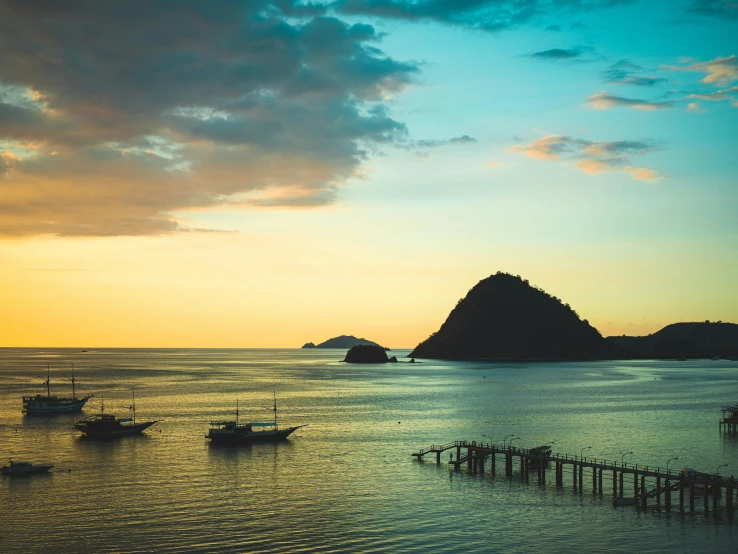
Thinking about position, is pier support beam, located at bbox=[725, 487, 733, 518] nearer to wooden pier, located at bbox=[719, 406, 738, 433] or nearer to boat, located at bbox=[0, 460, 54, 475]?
wooden pier, located at bbox=[719, 406, 738, 433]

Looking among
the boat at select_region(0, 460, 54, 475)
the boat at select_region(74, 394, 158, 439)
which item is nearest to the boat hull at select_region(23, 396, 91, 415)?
the boat at select_region(74, 394, 158, 439)

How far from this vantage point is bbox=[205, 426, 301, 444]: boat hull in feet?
296

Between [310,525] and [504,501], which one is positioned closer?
[310,525]

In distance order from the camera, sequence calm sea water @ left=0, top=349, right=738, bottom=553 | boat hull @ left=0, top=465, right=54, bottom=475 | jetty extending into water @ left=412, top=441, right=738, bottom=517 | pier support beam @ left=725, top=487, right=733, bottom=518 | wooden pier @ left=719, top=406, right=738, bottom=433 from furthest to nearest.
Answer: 1. wooden pier @ left=719, top=406, right=738, bottom=433
2. boat hull @ left=0, top=465, right=54, bottom=475
3. jetty extending into water @ left=412, top=441, right=738, bottom=517
4. pier support beam @ left=725, top=487, right=733, bottom=518
5. calm sea water @ left=0, top=349, right=738, bottom=553

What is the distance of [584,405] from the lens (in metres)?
137

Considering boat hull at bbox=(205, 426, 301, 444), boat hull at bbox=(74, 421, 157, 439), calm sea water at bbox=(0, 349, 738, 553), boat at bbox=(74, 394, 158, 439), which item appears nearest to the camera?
calm sea water at bbox=(0, 349, 738, 553)

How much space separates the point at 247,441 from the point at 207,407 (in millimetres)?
47098

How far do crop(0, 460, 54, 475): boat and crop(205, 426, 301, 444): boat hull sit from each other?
2338 centimetres

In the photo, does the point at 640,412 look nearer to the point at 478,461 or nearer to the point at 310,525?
the point at 478,461

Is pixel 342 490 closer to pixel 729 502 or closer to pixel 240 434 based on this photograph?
pixel 729 502

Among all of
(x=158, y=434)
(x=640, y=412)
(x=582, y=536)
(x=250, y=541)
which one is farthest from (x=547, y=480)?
(x=640, y=412)

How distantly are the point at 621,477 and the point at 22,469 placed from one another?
56.4 meters

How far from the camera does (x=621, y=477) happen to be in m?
60.7

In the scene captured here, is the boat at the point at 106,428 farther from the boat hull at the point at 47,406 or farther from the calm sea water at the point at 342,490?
the boat hull at the point at 47,406
